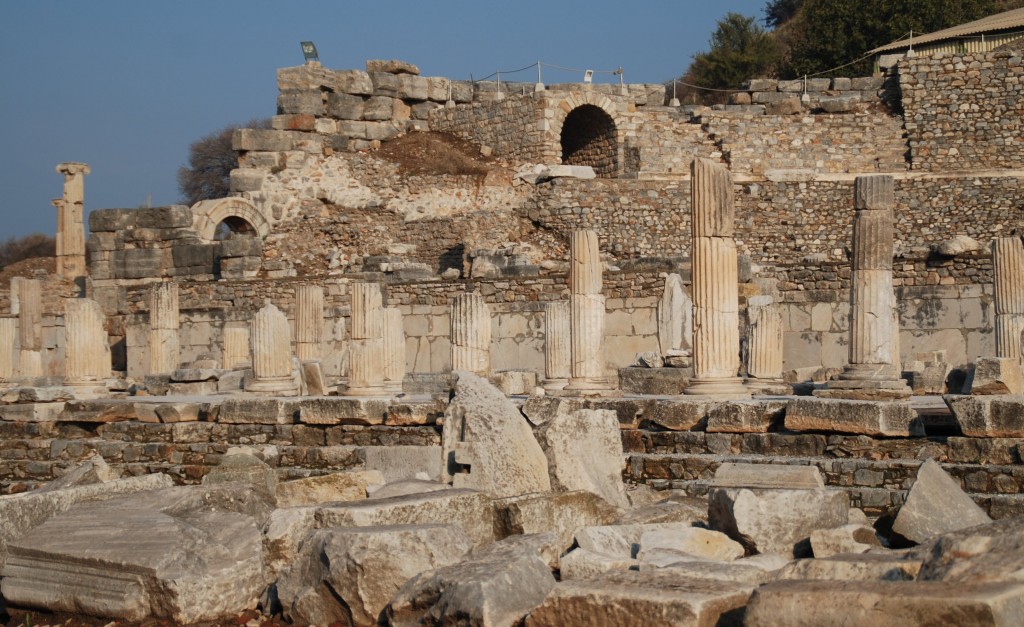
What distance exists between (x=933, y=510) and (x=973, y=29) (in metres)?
30.2

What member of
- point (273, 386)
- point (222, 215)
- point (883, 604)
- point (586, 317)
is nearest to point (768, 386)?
point (586, 317)

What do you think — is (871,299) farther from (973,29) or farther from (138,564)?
(973,29)

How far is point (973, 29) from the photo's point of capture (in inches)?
1400

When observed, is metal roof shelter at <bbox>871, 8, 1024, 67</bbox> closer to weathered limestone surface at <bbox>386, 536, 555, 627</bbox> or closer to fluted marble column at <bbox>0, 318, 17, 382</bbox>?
fluted marble column at <bbox>0, 318, 17, 382</bbox>

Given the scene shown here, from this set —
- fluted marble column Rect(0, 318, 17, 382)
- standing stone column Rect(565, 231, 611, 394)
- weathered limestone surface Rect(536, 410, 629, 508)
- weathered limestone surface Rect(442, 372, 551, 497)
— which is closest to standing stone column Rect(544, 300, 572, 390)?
standing stone column Rect(565, 231, 611, 394)

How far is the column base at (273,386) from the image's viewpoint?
16.7m

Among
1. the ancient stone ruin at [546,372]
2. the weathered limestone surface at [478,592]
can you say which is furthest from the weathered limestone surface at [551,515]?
the weathered limestone surface at [478,592]

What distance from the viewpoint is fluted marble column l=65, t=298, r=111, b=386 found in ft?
61.0

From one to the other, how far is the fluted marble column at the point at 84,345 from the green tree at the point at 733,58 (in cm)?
2735

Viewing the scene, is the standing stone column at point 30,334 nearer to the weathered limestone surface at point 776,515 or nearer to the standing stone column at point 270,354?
the standing stone column at point 270,354

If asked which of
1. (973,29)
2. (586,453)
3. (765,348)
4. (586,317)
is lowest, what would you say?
(586,453)

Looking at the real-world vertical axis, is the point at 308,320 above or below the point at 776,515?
above

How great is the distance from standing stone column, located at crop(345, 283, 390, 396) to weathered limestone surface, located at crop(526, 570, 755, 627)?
895 cm

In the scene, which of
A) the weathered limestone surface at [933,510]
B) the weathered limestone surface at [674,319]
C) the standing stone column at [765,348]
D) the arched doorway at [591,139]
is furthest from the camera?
the arched doorway at [591,139]
